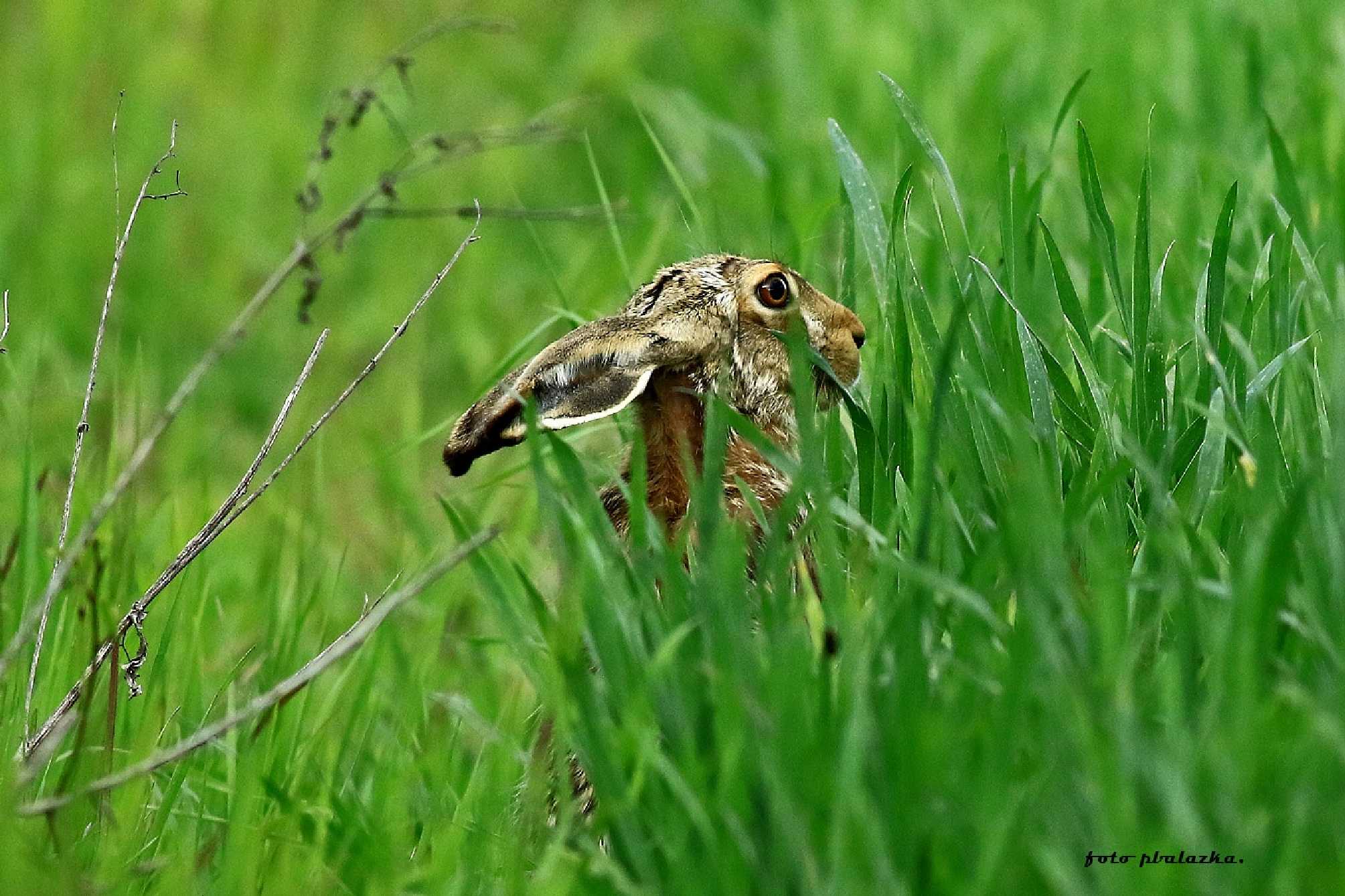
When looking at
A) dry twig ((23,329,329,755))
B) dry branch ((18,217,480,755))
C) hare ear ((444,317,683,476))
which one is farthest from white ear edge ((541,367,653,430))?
dry twig ((23,329,329,755))

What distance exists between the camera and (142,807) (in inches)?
117

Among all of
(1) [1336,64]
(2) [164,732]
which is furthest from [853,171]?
(1) [1336,64]

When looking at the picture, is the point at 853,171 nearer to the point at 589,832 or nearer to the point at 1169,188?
the point at 589,832

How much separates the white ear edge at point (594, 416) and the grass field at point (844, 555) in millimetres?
122

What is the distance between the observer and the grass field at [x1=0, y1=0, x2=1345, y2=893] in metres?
2.31

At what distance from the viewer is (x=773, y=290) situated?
410cm

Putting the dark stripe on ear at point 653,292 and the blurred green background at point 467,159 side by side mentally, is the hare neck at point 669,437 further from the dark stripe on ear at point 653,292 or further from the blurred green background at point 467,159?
the blurred green background at point 467,159

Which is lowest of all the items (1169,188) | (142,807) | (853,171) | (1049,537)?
(1169,188)

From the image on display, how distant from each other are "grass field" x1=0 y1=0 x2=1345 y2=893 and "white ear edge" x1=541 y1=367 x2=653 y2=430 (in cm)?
12

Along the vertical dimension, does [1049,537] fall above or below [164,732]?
above

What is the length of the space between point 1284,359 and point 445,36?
6.85 meters

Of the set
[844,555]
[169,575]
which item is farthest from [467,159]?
[844,555]

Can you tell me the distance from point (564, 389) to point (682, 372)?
424 mm

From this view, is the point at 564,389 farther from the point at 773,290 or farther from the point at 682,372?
the point at 773,290
